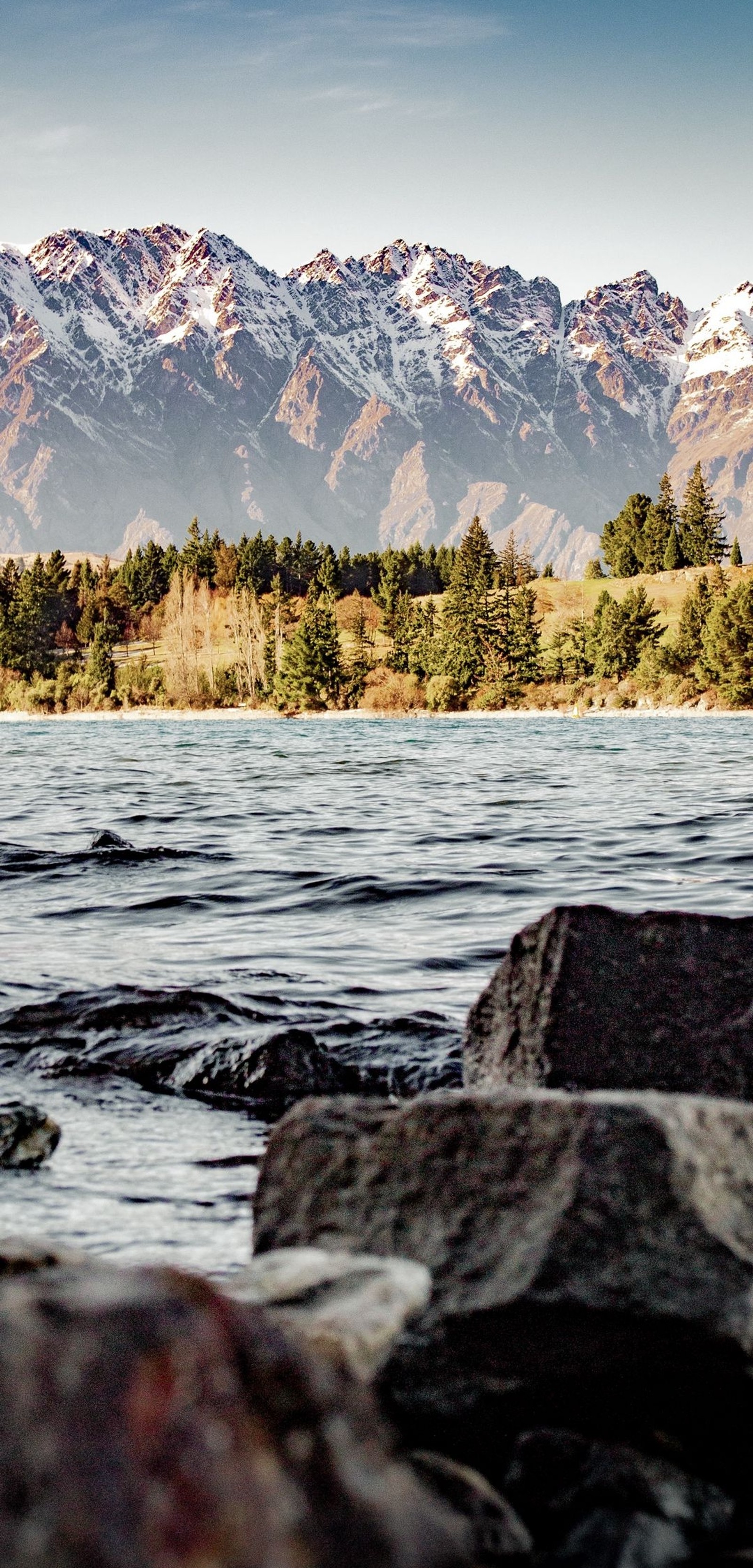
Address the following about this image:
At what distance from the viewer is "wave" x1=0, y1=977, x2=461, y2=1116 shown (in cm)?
711

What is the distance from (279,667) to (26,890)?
101816 millimetres

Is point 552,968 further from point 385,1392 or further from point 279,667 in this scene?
point 279,667

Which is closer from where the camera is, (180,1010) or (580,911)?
(580,911)

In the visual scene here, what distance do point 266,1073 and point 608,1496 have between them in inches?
180

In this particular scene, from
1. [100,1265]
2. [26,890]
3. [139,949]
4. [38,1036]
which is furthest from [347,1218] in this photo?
[26,890]

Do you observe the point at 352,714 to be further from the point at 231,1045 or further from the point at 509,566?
the point at 231,1045

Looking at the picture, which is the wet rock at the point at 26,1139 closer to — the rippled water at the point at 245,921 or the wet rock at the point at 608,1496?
the rippled water at the point at 245,921

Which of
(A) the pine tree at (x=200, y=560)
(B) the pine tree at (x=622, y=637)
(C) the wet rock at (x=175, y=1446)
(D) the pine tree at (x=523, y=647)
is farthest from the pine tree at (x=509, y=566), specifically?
(C) the wet rock at (x=175, y=1446)

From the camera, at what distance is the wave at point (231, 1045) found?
711 cm

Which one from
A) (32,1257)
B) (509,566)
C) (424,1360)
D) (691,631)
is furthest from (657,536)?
(32,1257)

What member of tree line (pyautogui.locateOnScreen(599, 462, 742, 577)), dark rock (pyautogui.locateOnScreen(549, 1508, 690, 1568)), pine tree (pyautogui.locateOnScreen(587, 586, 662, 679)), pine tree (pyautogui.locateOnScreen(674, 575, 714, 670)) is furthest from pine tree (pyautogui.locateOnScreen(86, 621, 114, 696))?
dark rock (pyautogui.locateOnScreen(549, 1508, 690, 1568))

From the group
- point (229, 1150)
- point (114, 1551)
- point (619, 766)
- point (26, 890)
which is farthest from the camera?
point (619, 766)

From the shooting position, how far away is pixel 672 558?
150 meters

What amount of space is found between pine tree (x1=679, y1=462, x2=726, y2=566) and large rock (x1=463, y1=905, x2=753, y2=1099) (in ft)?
494
